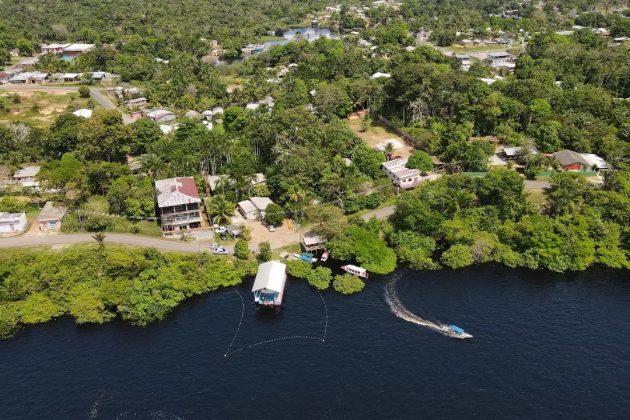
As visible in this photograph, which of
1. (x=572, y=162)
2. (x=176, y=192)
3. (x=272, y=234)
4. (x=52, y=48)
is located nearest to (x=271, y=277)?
(x=272, y=234)

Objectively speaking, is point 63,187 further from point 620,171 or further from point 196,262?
point 620,171

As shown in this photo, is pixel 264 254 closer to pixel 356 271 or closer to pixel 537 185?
pixel 356 271

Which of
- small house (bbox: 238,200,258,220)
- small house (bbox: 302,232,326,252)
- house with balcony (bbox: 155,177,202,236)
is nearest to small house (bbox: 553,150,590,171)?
small house (bbox: 302,232,326,252)

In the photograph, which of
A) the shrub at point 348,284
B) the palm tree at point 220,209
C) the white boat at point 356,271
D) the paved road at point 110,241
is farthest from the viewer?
the palm tree at point 220,209

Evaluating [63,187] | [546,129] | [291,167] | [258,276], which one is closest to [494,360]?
[258,276]

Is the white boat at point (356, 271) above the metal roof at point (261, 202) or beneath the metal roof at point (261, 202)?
beneath

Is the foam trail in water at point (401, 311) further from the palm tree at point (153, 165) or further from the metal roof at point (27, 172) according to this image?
the metal roof at point (27, 172)

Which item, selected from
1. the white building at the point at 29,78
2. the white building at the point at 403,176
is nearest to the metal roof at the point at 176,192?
the white building at the point at 403,176

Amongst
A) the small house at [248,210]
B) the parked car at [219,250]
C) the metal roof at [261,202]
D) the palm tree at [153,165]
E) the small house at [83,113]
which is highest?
the small house at [83,113]
